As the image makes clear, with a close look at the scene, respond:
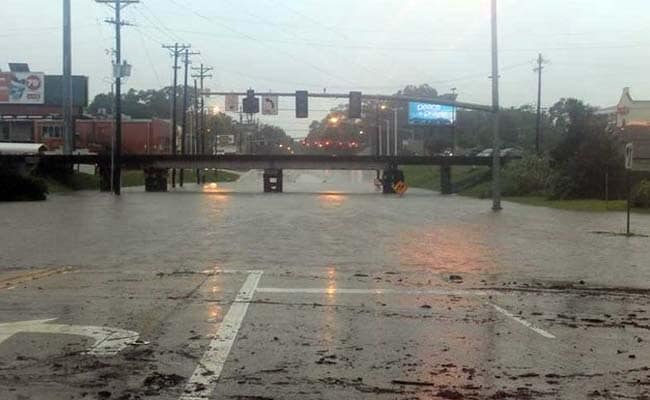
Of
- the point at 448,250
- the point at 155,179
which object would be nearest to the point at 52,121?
the point at 155,179

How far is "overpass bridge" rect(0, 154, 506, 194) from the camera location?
81.4 meters

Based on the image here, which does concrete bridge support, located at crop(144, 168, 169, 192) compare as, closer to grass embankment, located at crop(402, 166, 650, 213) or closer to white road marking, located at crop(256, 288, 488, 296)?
grass embankment, located at crop(402, 166, 650, 213)

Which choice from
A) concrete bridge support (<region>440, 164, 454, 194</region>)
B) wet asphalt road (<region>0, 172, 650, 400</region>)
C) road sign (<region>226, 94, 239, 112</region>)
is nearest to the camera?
wet asphalt road (<region>0, 172, 650, 400</region>)

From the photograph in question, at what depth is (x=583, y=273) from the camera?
16.0 meters

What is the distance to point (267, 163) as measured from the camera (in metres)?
86.2

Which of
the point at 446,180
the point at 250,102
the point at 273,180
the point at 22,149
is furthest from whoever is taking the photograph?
the point at 446,180

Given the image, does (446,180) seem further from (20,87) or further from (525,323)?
(525,323)

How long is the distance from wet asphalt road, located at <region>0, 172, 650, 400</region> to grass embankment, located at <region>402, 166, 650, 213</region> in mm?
27087

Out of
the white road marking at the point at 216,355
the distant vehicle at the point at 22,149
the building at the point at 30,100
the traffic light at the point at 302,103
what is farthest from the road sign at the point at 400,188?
the white road marking at the point at 216,355

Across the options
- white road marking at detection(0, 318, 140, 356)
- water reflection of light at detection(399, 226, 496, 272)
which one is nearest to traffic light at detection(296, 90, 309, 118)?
water reflection of light at detection(399, 226, 496, 272)

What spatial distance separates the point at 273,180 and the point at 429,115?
21.5 metres

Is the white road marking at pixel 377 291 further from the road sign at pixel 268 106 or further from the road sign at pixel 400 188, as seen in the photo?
the road sign at pixel 400 188

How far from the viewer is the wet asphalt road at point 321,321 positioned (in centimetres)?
670

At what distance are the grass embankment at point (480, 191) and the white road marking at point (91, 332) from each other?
38.6 metres
